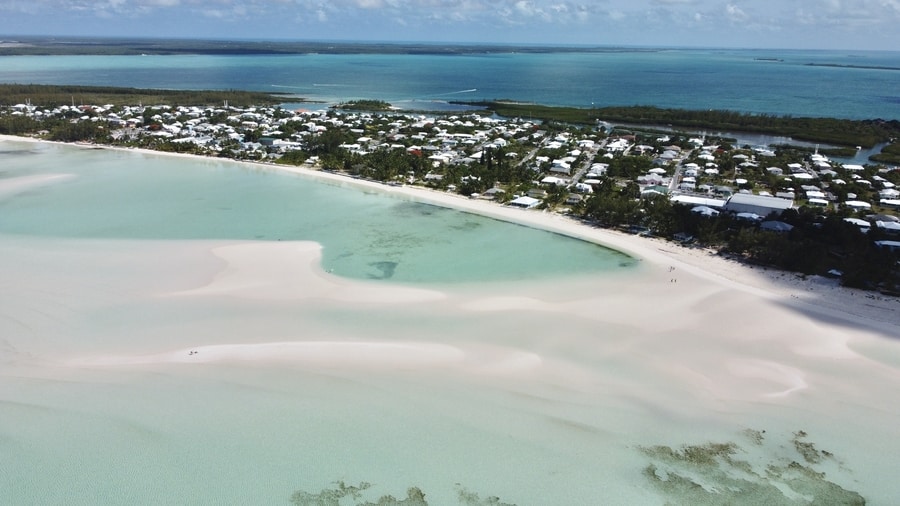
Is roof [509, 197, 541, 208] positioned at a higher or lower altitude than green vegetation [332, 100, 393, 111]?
lower

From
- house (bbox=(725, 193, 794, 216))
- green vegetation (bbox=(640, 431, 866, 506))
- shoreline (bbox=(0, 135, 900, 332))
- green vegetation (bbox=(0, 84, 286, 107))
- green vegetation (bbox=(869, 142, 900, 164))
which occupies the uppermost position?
green vegetation (bbox=(869, 142, 900, 164))

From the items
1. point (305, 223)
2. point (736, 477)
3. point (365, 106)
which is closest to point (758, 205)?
point (736, 477)

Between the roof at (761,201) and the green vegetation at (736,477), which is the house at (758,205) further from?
the green vegetation at (736,477)

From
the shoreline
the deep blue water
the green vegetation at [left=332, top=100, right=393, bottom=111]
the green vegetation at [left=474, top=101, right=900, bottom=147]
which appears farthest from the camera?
the deep blue water

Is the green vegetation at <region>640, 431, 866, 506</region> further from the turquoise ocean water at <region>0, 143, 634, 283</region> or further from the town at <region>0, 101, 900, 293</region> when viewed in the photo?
the town at <region>0, 101, 900, 293</region>

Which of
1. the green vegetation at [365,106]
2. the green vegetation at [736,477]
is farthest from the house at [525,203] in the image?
the green vegetation at [365,106]

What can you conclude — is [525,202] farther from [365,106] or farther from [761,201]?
[365,106]

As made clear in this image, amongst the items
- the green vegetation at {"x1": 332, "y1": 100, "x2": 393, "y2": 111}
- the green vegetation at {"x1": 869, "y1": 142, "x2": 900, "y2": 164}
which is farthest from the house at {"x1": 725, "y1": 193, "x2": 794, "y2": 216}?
the green vegetation at {"x1": 332, "y1": 100, "x2": 393, "y2": 111}
